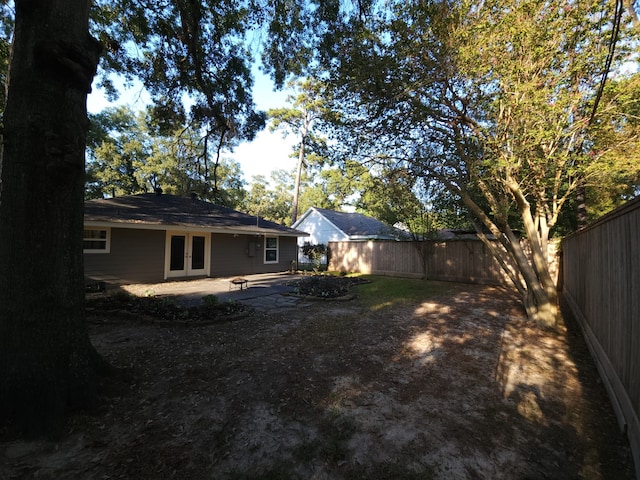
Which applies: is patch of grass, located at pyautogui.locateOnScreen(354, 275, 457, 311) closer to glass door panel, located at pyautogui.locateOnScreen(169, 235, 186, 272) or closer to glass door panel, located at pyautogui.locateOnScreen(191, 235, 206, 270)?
glass door panel, located at pyautogui.locateOnScreen(191, 235, 206, 270)

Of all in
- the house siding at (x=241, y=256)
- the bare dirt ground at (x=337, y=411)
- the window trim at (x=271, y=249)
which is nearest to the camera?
the bare dirt ground at (x=337, y=411)

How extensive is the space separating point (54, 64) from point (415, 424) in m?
4.74

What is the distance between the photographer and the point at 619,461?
220 centimetres

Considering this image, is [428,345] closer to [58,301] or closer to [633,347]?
[633,347]

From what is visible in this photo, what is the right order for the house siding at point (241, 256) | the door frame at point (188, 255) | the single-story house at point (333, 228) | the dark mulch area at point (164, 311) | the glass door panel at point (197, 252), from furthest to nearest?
1. the single-story house at point (333, 228)
2. the house siding at point (241, 256)
3. the glass door panel at point (197, 252)
4. the door frame at point (188, 255)
5. the dark mulch area at point (164, 311)

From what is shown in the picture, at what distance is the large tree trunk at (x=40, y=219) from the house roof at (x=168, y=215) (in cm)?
710

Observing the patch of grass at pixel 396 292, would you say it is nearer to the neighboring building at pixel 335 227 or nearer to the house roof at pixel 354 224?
the house roof at pixel 354 224

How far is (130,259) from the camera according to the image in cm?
1019

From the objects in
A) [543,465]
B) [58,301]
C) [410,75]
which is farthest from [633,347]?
[410,75]

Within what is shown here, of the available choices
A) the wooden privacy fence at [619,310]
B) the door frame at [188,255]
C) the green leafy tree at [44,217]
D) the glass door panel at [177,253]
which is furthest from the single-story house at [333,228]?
the green leafy tree at [44,217]

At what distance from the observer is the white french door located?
37.4 ft

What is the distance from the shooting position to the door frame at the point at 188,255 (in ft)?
37.0

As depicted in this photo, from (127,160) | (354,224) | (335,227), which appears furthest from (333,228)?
(127,160)

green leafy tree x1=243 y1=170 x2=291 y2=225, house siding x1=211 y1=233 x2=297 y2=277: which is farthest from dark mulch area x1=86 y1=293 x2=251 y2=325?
green leafy tree x1=243 y1=170 x2=291 y2=225
